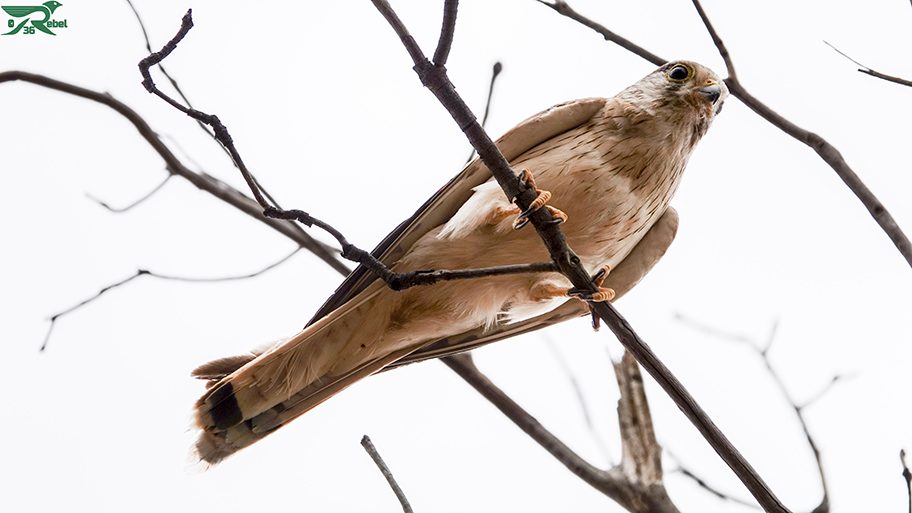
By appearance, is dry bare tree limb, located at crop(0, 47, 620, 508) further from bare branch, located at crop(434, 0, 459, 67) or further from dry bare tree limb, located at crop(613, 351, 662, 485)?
bare branch, located at crop(434, 0, 459, 67)

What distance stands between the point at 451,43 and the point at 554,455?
1.98 m

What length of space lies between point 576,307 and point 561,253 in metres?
1.42

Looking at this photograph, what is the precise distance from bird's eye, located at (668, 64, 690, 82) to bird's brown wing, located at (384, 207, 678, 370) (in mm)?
626

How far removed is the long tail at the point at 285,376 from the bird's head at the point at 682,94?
5.16ft

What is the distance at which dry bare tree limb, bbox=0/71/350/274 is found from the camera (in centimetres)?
346

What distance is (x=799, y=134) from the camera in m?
2.99

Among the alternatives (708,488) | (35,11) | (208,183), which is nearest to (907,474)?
(708,488)

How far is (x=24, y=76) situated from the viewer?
332 centimetres

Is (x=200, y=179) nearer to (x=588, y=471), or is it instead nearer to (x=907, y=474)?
→ (x=588, y=471)

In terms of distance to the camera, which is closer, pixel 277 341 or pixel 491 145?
pixel 491 145

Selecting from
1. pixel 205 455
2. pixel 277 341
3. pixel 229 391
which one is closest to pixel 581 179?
pixel 277 341

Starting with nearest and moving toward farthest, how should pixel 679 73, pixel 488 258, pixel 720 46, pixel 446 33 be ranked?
pixel 446 33
pixel 720 46
pixel 488 258
pixel 679 73

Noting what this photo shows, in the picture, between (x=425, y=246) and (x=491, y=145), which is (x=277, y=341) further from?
(x=491, y=145)

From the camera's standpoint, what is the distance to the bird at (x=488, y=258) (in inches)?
126
